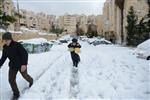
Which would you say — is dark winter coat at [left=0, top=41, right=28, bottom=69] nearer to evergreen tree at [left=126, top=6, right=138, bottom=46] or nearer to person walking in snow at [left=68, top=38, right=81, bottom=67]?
person walking in snow at [left=68, top=38, right=81, bottom=67]

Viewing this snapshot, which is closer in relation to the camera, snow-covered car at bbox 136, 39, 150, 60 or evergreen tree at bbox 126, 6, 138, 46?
snow-covered car at bbox 136, 39, 150, 60

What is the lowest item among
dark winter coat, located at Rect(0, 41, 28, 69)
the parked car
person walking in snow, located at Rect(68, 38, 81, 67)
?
the parked car

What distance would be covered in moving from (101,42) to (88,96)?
51.6m

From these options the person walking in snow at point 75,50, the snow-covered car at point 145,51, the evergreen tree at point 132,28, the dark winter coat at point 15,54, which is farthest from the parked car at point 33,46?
the dark winter coat at point 15,54

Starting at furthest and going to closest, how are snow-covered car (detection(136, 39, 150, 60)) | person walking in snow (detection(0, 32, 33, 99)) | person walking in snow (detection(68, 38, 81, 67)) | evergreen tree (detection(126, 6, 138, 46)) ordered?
1. evergreen tree (detection(126, 6, 138, 46))
2. snow-covered car (detection(136, 39, 150, 60))
3. person walking in snow (detection(68, 38, 81, 67))
4. person walking in snow (detection(0, 32, 33, 99))

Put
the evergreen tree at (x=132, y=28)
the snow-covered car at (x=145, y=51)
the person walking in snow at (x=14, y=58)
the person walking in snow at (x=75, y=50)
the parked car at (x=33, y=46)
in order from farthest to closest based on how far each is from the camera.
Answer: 1. the evergreen tree at (x=132, y=28)
2. the parked car at (x=33, y=46)
3. the snow-covered car at (x=145, y=51)
4. the person walking in snow at (x=75, y=50)
5. the person walking in snow at (x=14, y=58)

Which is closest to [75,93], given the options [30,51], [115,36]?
[30,51]

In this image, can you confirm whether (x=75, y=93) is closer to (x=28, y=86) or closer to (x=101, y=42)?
(x=28, y=86)

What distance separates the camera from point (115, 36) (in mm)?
78000

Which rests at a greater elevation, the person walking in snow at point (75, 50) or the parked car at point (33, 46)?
the person walking in snow at point (75, 50)

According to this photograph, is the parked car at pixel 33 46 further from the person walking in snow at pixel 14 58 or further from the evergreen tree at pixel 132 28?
the person walking in snow at pixel 14 58

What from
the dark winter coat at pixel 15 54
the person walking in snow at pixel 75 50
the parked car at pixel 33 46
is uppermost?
the dark winter coat at pixel 15 54

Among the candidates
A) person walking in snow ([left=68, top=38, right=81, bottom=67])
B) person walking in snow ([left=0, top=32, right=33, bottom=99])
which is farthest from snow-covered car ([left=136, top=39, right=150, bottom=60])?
person walking in snow ([left=0, top=32, right=33, bottom=99])

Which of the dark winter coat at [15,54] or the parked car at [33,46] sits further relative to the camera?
the parked car at [33,46]
